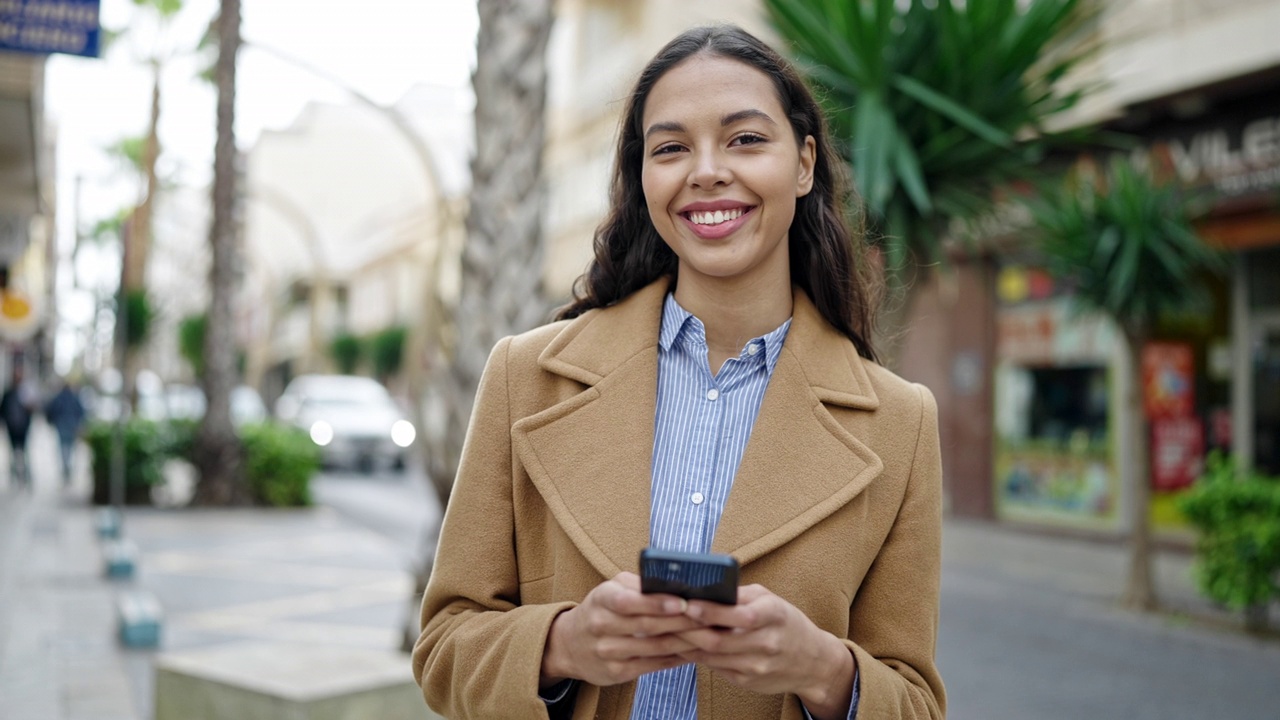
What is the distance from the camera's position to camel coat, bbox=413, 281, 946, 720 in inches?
73.1

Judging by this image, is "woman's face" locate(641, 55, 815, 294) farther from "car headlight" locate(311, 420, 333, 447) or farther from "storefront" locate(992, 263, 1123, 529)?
"car headlight" locate(311, 420, 333, 447)

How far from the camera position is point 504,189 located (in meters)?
5.35

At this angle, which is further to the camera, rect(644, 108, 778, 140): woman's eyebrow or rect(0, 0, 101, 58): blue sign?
rect(0, 0, 101, 58): blue sign

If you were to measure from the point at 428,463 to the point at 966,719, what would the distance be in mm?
3279

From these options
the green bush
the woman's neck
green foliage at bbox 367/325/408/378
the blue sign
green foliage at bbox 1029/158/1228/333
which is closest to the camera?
the woman's neck

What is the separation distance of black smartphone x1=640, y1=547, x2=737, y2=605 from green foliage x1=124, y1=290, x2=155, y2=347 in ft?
69.1

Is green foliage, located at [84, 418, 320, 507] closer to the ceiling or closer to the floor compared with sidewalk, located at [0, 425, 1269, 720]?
closer to the ceiling

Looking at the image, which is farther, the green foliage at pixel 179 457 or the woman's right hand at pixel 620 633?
the green foliage at pixel 179 457

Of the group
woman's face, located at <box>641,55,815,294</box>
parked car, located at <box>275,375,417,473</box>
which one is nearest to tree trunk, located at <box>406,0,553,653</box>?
woman's face, located at <box>641,55,815,294</box>

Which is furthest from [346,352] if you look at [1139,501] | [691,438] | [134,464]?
[691,438]

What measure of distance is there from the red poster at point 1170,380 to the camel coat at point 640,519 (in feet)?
43.5

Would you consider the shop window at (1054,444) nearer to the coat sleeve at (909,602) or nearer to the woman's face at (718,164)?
the coat sleeve at (909,602)

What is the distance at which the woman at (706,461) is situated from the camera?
6.11 ft

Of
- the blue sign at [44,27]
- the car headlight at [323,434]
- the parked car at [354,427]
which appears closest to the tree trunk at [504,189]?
the blue sign at [44,27]
